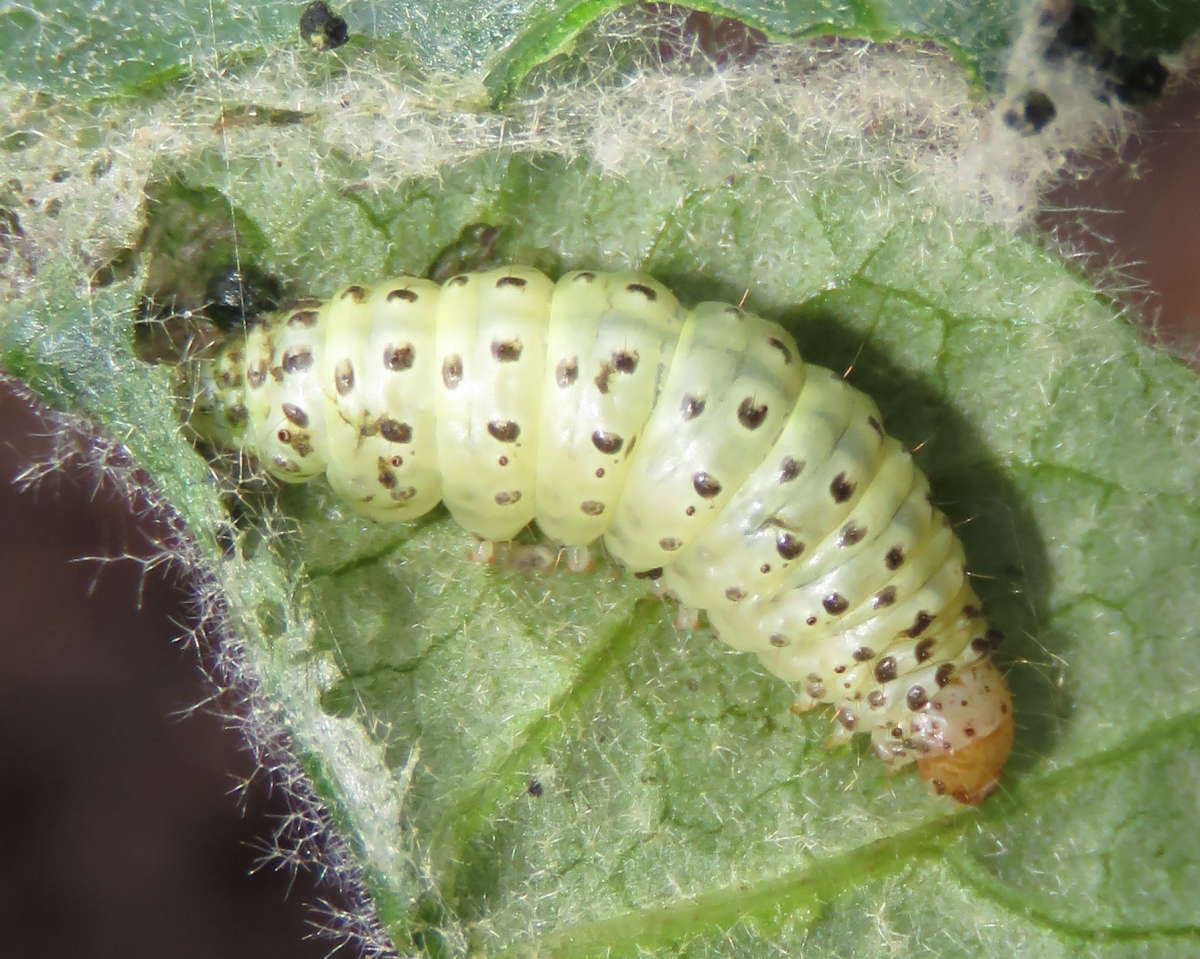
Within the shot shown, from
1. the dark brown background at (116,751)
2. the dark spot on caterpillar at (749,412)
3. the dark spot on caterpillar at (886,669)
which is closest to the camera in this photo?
the dark spot on caterpillar at (749,412)

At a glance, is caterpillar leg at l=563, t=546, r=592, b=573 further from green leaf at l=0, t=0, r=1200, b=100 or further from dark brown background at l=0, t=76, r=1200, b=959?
dark brown background at l=0, t=76, r=1200, b=959

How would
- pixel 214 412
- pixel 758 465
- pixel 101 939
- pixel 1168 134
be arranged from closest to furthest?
pixel 758 465
pixel 214 412
pixel 1168 134
pixel 101 939

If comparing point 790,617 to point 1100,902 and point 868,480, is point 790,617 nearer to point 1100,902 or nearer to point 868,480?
point 868,480

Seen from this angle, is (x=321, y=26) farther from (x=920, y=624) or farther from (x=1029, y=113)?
(x=920, y=624)

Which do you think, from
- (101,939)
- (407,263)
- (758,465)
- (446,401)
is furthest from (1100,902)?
(101,939)

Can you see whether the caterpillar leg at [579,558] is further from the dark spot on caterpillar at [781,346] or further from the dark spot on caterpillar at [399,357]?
the dark spot on caterpillar at [781,346]

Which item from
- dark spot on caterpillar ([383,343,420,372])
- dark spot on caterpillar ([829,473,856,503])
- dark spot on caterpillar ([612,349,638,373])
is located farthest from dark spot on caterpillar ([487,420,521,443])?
dark spot on caterpillar ([829,473,856,503])

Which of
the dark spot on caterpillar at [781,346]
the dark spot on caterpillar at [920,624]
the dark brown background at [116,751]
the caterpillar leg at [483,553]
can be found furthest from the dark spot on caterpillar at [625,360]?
the dark brown background at [116,751]
